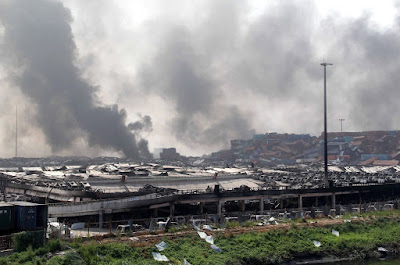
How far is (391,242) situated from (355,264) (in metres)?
6.13

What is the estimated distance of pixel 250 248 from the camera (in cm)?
3362

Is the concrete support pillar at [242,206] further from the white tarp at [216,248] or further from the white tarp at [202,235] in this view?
the white tarp at [216,248]

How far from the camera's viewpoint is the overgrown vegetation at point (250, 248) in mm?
26016

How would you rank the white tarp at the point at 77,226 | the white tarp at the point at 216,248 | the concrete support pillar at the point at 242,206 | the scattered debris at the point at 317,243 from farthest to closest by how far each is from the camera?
1. the concrete support pillar at the point at 242,206
2. the scattered debris at the point at 317,243
3. the white tarp at the point at 77,226
4. the white tarp at the point at 216,248

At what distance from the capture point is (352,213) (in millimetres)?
47188

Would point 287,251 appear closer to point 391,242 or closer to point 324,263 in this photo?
point 324,263

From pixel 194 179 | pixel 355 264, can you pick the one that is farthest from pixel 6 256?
pixel 194 179

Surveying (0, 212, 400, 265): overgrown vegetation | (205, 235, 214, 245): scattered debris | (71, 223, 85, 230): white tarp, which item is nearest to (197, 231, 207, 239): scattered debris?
(205, 235, 214, 245): scattered debris

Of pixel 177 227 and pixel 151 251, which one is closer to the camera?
pixel 151 251

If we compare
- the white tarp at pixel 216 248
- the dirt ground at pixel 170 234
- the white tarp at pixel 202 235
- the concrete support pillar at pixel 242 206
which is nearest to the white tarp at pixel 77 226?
the dirt ground at pixel 170 234

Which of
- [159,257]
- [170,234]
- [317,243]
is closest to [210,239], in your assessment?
[170,234]

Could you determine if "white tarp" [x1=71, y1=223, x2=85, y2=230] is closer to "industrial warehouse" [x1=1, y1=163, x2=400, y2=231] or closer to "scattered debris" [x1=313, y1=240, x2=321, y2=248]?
"industrial warehouse" [x1=1, y1=163, x2=400, y2=231]

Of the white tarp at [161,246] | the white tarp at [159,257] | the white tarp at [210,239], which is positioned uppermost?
the white tarp at [161,246]

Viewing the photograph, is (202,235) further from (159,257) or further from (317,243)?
(317,243)
